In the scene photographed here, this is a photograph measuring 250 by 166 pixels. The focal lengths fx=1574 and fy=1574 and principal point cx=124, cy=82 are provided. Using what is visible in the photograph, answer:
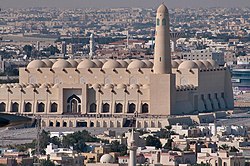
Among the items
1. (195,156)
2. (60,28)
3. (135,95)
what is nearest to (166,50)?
(135,95)

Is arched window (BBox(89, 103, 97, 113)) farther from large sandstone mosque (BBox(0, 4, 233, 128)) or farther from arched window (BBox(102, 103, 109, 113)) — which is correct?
arched window (BBox(102, 103, 109, 113))

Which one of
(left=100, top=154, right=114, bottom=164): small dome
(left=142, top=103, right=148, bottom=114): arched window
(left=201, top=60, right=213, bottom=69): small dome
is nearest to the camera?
(left=100, top=154, right=114, bottom=164): small dome

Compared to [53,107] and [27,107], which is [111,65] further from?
[27,107]

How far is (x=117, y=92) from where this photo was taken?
4488 centimetres

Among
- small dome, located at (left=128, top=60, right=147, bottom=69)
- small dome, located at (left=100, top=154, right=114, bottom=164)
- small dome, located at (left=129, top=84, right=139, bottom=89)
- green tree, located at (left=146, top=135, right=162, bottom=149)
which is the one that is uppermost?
small dome, located at (left=128, top=60, right=147, bottom=69)

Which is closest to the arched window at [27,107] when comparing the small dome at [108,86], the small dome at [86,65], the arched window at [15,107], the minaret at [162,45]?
the arched window at [15,107]

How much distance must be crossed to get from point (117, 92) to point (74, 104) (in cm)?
148

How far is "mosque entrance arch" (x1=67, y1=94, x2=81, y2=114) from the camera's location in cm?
4531

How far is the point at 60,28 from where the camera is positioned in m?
137

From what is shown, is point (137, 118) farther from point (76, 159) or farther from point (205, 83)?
point (76, 159)

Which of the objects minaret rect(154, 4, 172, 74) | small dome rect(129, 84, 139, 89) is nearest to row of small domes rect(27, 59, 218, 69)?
small dome rect(129, 84, 139, 89)

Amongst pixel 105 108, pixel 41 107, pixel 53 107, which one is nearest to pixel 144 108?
pixel 105 108

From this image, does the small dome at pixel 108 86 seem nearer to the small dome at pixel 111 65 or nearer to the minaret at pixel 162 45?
the small dome at pixel 111 65

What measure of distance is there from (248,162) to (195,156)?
200 centimetres
